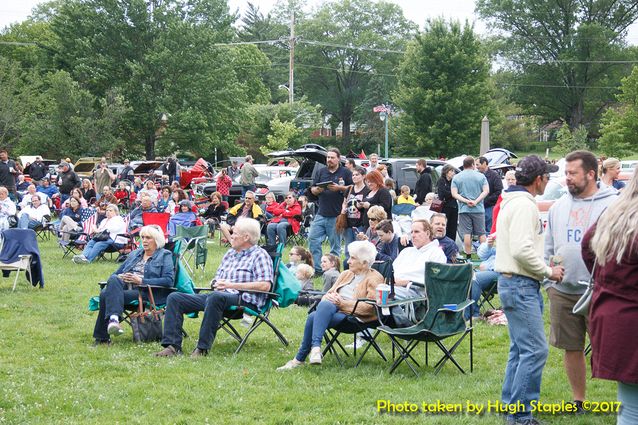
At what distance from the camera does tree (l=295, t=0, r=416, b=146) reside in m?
73.1

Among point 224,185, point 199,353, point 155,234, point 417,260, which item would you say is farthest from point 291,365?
point 224,185

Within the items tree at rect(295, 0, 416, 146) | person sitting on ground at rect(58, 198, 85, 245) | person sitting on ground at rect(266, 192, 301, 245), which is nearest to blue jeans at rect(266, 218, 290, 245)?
person sitting on ground at rect(266, 192, 301, 245)

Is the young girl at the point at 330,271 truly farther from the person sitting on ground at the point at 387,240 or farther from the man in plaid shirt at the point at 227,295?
the man in plaid shirt at the point at 227,295

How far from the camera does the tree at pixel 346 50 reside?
73.1 meters

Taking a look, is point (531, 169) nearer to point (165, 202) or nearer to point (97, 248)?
point (97, 248)

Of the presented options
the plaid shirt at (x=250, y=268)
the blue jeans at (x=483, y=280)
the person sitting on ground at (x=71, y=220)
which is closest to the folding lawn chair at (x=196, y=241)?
the person sitting on ground at (x=71, y=220)

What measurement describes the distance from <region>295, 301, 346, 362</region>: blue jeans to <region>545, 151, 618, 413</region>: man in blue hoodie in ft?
7.00

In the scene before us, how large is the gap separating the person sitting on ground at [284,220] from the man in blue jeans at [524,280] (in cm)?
1045

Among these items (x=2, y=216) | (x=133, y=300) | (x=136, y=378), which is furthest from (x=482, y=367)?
(x=2, y=216)

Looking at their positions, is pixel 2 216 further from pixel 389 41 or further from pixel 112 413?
pixel 389 41

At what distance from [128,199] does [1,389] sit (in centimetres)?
1763

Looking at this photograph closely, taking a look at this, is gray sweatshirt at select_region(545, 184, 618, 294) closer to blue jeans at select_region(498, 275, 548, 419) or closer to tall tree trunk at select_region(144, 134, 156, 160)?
blue jeans at select_region(498, 275, 548, 419)

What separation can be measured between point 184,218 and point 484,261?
7894mm

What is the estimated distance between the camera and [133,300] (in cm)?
856
